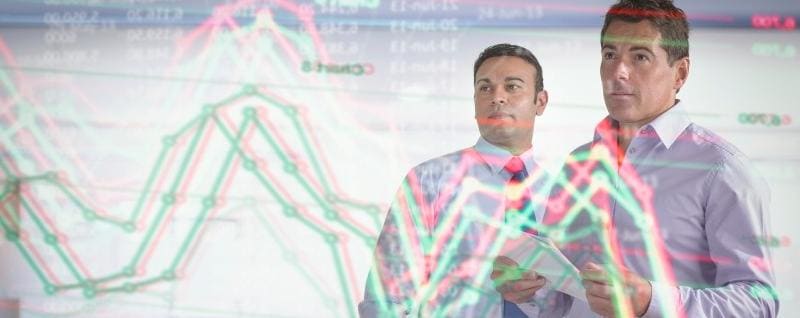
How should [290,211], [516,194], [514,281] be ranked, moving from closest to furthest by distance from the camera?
[514,281] < [516,194] < [290,211]

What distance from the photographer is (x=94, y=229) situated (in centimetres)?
186

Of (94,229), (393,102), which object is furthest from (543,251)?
(94,229)

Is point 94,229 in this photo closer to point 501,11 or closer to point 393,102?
point 393,102

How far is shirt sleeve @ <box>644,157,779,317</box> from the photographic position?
1236 millimetres

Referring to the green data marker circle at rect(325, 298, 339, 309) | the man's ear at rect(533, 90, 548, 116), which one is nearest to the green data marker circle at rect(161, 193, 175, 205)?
the green data marker circle at rect(325, 298, 339, 309)

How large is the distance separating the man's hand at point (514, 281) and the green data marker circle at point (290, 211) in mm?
458

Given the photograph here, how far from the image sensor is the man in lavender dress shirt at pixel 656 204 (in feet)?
4.08

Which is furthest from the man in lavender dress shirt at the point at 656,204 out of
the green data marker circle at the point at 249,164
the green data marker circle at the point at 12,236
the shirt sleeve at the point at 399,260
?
the green data marker circle at the point at 12,236

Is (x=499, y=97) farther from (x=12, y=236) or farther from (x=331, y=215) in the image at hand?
(x=12, y=236)

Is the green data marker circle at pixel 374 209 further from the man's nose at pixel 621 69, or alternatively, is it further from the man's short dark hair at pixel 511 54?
the man's nose at pixel 621 69

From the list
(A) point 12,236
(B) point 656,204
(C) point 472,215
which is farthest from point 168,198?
(B) point 656,204

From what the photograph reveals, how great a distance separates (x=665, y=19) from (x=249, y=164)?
844 mm

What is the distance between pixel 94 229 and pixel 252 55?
47cm

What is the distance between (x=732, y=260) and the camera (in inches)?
48.9
